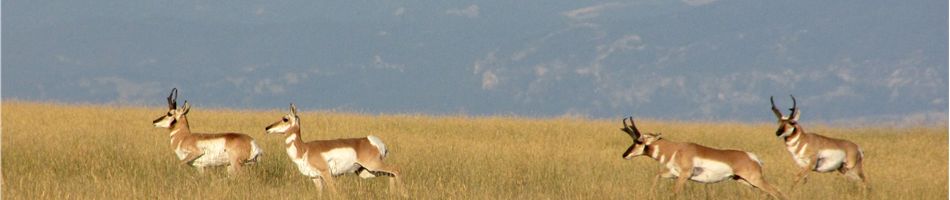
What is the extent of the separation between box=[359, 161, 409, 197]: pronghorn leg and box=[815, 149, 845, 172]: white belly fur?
4.76 metres

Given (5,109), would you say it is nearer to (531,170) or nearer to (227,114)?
(227,114)

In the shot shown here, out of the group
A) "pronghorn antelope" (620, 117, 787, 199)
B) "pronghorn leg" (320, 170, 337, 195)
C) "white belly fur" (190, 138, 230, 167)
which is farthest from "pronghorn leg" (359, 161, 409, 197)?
"pronghorn antelope" (620, 117, 787, 199)

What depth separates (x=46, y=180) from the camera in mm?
13383

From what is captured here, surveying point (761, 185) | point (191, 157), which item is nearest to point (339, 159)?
point (191, 157)

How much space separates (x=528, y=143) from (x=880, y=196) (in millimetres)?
9178

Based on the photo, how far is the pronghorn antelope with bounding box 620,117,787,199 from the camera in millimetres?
11312

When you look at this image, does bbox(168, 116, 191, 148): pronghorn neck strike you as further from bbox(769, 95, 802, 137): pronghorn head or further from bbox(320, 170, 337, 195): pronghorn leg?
bbox(769, 95, 802, 137): pronghorn head

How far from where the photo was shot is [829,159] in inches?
542

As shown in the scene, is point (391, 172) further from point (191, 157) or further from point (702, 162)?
point (702, 162)

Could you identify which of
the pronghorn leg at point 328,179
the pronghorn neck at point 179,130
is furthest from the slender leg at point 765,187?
the pronghorn neck at point 179,130

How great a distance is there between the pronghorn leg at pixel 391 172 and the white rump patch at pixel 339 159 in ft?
0.38

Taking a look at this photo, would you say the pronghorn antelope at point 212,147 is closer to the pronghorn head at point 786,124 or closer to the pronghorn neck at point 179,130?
the pronghorn neck at point 179,130

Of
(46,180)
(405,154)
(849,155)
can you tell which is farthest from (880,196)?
(46,180)

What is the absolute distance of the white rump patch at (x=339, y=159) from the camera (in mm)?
11305
